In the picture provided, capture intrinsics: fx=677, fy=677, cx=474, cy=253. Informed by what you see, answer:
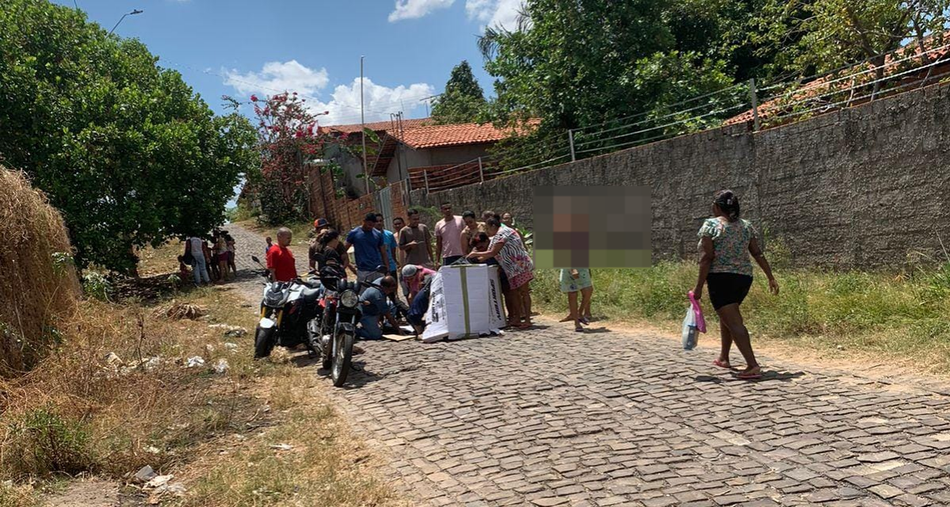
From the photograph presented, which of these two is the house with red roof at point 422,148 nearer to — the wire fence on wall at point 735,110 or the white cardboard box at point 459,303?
the wire fence on wall at point 735,110

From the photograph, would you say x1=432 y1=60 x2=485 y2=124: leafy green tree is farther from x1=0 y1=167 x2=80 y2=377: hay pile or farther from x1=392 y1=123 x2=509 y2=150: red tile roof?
x1=0 y1=167 x2=80 y2=377: hay pile

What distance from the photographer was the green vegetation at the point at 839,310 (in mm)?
6238

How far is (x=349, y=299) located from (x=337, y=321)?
0.87 ft

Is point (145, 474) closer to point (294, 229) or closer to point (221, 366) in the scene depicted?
point (221, 366)

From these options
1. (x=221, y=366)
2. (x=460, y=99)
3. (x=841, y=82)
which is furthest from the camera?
(x=460, y=99)

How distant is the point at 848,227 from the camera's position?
890 centimetres

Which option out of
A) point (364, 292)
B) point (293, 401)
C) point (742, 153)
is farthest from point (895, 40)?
point (293, 401)

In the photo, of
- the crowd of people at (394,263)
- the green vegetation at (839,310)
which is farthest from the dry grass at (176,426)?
the green vegetation at (839,310)

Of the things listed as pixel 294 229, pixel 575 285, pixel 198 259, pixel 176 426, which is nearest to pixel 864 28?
pixel 575 285

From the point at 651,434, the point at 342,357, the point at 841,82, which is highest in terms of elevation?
the point at 841,82

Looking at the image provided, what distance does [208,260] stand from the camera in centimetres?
1862

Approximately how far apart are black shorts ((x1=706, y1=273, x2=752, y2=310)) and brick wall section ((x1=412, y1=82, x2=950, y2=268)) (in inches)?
142

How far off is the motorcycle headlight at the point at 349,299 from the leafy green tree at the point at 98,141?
38.5 ft

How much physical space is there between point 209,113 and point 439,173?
7.16 meters
